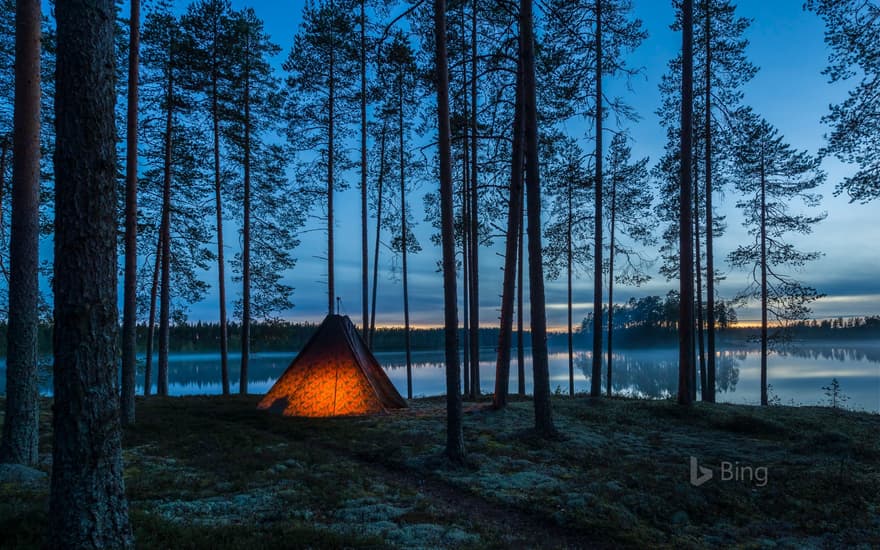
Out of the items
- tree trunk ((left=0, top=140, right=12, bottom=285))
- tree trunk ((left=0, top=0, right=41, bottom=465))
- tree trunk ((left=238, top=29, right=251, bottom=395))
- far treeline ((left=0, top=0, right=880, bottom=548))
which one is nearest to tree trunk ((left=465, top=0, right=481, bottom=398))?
far treeline ((left=0, top=0, right=880, bottom=548))

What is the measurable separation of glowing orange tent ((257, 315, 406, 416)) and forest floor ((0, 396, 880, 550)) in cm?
181

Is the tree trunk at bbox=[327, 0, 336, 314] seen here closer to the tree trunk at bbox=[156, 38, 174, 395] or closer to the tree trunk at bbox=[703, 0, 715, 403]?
the tree trunk at bbox=[156, 38, 174, 395]

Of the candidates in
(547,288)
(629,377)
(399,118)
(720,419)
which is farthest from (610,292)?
(629,377)

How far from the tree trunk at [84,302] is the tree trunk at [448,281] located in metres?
4.77

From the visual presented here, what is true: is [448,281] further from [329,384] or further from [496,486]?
[329,384]

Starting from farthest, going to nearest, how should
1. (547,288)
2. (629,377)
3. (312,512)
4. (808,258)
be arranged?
(629,377), (547,288), (808,258), (312,512)

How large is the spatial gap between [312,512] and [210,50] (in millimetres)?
15853

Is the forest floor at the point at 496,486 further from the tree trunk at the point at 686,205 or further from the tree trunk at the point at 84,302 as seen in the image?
the tree trunk at the point at 686,205

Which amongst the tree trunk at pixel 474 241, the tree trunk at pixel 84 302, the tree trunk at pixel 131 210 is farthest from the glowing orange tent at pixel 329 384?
the tree trunk at pixel 84 302

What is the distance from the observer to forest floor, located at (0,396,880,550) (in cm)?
442

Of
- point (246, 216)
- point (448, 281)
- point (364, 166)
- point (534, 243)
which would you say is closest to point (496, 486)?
point (448, 281)

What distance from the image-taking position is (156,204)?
15.2 metres

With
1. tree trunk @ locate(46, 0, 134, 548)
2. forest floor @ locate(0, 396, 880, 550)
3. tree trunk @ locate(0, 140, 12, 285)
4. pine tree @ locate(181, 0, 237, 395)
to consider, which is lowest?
forest floor @ locate(0, 396, 880, 550)

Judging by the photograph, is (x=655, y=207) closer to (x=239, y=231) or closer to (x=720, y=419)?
(x=720, y=419)
